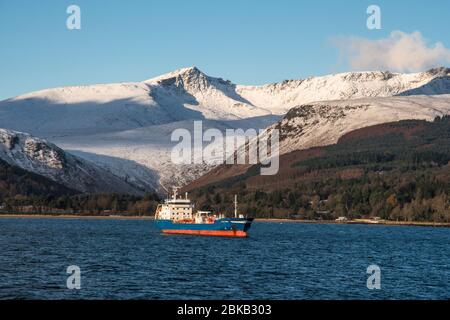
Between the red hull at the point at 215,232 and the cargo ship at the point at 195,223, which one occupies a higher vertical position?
the cargo ship at the point at 195,223

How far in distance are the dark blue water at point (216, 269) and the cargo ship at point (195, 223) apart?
24728 mm

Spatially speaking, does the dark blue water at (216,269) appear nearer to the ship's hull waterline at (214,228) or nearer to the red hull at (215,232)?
the red hull at (215,232)

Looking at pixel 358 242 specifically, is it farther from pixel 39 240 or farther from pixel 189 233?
pixel 39 240

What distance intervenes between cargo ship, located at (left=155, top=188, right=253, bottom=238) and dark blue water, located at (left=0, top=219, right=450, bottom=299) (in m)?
24.7

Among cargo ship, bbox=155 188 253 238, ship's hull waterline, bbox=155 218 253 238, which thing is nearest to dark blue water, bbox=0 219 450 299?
ship's hull waterline, bbox=155 218 253 238

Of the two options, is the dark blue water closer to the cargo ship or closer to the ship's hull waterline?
the ship's hull waterline

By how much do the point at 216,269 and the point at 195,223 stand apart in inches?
3300

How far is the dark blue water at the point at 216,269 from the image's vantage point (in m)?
79.4

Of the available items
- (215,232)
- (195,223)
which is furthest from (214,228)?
(195,223)

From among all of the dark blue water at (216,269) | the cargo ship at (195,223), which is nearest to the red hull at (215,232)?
the cargo ship at (195,223)

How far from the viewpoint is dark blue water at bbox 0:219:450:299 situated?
79375mm

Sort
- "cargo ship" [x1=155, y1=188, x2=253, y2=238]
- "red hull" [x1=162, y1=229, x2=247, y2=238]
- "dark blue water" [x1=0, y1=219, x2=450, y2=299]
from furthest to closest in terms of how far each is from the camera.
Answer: "cargo ship" [x1=155, y1=188, x2=253, y2=238], "red hull" [x1=162, y1=229, x2=247, y2=238], "dark blue water" [x1=0, y1=219, x2=450, y2=299]
